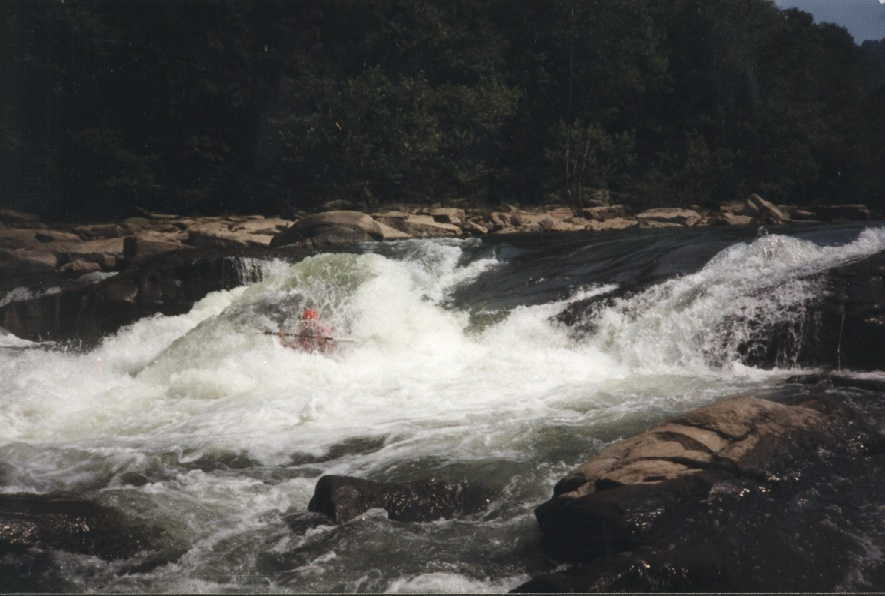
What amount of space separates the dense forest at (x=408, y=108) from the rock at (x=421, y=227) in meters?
4.51

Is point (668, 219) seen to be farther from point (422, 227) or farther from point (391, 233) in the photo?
point (391, 233)

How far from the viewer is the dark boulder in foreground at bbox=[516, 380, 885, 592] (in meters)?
3.32

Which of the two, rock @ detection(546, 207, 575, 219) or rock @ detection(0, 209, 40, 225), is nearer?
rock @ detection(0, 209, 40, 225)

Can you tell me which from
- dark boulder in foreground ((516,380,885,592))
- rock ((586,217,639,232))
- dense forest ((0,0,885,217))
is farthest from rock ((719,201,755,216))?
dark boulder in foreground ((516,380,885,592))

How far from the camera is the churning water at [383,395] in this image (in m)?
3.94

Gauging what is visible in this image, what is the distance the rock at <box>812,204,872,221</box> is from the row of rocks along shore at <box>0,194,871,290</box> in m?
0.02

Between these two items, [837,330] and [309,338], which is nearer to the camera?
[837,330]

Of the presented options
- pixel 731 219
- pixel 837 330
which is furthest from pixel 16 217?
pixel 837 330

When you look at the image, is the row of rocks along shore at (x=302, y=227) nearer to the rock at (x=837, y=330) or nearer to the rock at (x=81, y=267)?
the rock at (x=81, y=267)

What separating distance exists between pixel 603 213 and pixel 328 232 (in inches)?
297

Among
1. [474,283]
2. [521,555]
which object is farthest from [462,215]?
[521,555]

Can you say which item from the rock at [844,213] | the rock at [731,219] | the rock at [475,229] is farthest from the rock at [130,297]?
the rock at [844,213]

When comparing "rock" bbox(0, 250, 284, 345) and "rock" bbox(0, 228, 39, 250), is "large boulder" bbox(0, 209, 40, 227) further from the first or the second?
"rock" bbox(0, 250, 284, 345)

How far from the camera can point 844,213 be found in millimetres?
17172
